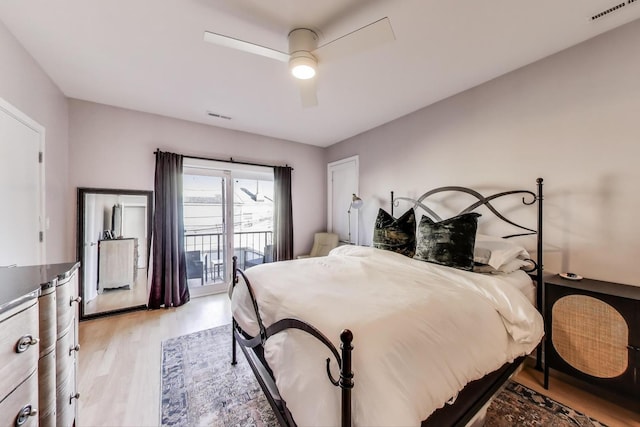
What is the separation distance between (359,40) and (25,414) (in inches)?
95.8

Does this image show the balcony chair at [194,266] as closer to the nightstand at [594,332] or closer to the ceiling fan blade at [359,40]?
the ceiling fan blade at [359,40]

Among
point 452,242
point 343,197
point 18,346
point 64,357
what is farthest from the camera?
point 343,197

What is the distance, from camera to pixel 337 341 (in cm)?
112

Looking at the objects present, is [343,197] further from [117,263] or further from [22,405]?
[22,405]

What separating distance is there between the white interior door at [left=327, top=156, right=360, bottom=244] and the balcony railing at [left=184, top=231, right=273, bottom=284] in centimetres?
129

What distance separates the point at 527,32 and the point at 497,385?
2605 millimetres

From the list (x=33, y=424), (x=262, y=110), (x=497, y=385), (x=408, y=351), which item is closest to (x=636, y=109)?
(x=497, y=385)

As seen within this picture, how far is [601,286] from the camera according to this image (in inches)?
Answer: 70.9

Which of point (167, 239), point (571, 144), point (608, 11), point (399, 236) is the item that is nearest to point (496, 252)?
point (399, 236)

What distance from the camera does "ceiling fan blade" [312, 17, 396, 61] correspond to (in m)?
1.50

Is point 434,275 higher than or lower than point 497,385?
higher

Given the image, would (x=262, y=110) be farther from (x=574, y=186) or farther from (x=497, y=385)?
(x=497, y=385)

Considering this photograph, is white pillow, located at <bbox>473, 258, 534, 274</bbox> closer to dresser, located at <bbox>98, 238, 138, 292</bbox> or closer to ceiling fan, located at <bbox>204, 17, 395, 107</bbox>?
ceiling fan, located at <bbox>204, 17, 395, 107</bbox>

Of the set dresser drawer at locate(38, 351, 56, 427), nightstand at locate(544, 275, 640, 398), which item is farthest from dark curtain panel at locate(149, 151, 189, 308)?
nightstand at locate(544, 275, 640, 398)
